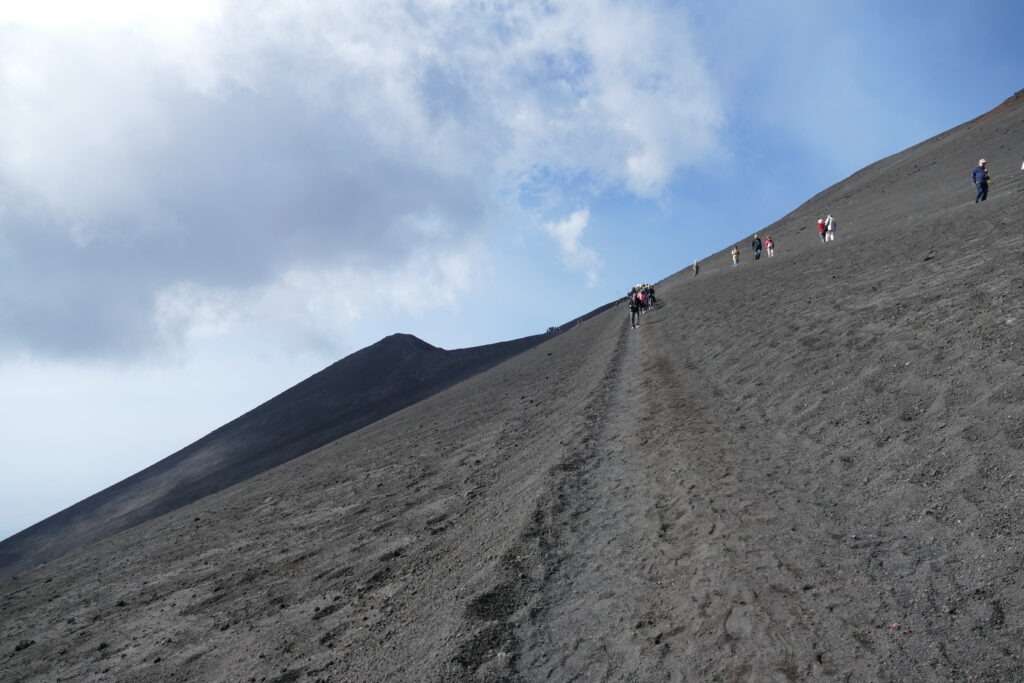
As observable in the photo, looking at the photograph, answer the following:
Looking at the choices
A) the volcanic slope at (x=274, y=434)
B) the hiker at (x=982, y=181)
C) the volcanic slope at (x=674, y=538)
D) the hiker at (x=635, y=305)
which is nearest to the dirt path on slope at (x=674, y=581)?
the volcanic slope at (x=674, y=538)

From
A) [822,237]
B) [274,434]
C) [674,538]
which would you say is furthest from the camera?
[274,434]

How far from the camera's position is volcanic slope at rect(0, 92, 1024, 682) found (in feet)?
22.2

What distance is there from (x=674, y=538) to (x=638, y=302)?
94.0ft

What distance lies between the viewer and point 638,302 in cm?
3688

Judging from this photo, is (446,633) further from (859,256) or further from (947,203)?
(947,203)

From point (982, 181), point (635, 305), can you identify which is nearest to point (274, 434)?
point (635, 305)

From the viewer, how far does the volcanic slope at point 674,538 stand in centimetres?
677

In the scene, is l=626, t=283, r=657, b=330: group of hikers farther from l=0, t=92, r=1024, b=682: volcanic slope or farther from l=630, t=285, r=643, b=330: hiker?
l=0, t=92, r=1024, b=682: volcanic slope

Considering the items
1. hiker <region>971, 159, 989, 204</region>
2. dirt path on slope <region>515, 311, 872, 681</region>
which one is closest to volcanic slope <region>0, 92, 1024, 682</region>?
dirt path on slope <region>515, 311, 872, 681</region>

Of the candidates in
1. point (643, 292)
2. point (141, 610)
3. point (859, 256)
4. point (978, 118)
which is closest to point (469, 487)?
point (141, 610)

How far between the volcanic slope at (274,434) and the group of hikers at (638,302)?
15513 mm

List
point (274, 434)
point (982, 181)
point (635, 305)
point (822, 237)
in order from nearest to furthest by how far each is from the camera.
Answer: point (982, 181) < point (635, 305) < point (822, 237) < point (274, 434)

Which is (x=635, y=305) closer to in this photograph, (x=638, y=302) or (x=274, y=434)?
(x=638, y=302)

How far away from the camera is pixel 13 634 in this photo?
14.9 m
